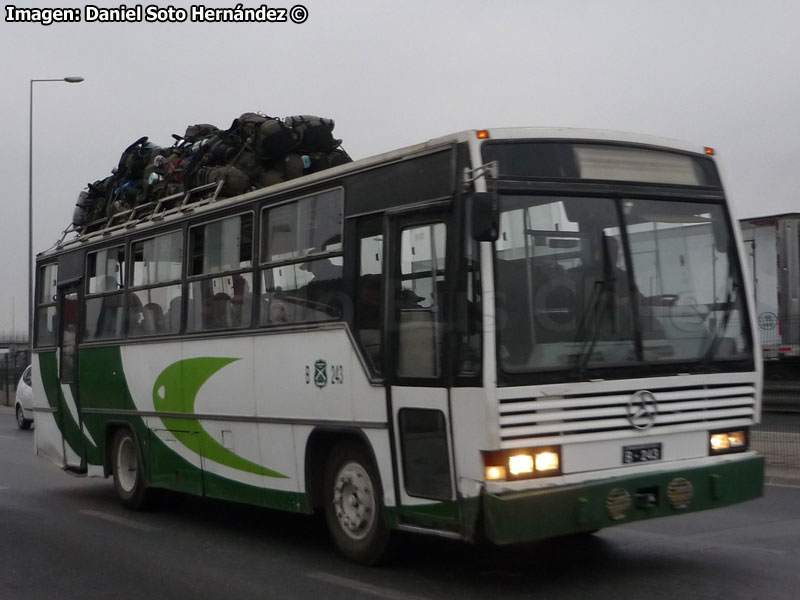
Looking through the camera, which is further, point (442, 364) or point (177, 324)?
point (177, 324)

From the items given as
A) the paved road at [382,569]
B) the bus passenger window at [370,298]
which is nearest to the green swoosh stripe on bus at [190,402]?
the paved road at [382,569]

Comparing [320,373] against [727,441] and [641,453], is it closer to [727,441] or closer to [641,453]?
[641,453]

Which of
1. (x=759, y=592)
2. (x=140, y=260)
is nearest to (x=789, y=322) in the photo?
(x=140, y=260)

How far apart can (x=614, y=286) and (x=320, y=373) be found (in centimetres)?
247

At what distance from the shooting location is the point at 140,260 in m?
12.3

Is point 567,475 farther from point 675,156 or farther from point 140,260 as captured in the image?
point 140,260

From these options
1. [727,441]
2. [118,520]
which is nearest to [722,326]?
[727,441]

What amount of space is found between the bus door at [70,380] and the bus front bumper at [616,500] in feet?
26.3

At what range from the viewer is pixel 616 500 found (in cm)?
724

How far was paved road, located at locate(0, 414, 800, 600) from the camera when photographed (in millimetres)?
7570

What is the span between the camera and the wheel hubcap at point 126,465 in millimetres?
12516

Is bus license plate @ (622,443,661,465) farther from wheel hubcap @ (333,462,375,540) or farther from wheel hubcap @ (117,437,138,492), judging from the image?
wheel hubcap @ (117,437,138,492)

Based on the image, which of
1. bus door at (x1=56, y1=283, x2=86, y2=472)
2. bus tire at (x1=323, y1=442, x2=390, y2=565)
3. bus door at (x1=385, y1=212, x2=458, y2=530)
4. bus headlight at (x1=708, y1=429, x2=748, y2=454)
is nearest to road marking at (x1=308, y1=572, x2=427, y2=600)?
bus tire at (x1=323, y1=442, x2=390, y2=565)

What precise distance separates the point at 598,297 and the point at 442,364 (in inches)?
44.5
